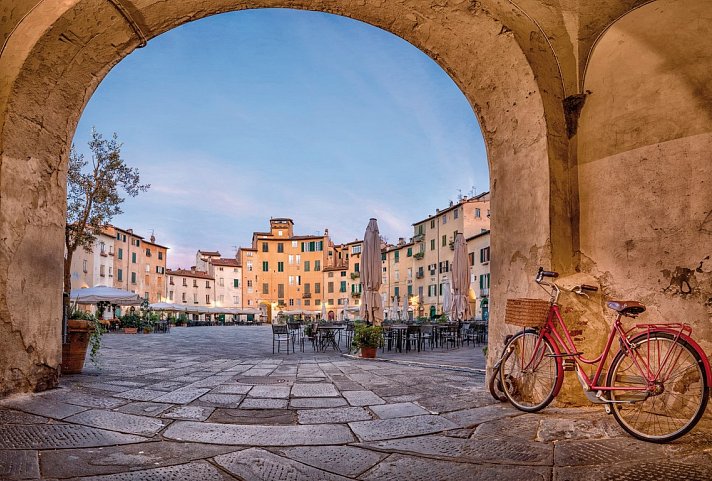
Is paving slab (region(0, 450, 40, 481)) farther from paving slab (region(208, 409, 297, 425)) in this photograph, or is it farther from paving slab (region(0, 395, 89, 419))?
paving slab (region(208, 409, 297, 425))

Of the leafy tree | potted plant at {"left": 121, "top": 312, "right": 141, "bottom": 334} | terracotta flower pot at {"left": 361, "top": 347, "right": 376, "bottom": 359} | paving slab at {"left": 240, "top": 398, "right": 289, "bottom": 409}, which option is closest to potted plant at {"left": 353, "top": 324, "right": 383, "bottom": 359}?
terracotta flower pot at {"left": 361, "top": 347, "right": 376, "bottom": 359}

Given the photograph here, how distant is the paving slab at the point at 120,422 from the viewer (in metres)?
3.16

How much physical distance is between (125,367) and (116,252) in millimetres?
45406

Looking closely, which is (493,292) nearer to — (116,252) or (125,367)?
(125,367)

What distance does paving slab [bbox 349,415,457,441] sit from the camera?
3.09 meters

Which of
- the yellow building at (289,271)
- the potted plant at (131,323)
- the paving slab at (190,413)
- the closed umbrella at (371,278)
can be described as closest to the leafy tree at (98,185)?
the potted plant at (131,323)

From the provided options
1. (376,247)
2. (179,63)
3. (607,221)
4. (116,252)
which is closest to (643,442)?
(607,221)

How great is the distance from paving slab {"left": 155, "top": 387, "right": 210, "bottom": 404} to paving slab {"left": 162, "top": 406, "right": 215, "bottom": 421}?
291mm

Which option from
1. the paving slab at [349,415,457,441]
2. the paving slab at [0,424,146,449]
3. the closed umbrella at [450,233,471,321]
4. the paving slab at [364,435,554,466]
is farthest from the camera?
the closed umbrella at [450,233,471,321]

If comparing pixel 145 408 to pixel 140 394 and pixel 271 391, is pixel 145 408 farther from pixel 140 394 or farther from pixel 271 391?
pixel 271 391

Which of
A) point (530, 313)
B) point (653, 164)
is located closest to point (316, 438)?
point (530, 313)

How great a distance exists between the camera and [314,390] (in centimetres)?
491

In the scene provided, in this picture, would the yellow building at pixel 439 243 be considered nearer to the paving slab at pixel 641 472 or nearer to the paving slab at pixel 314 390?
the paving slab at pixel 314 390

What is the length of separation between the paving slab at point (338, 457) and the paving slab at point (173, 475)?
450mm
